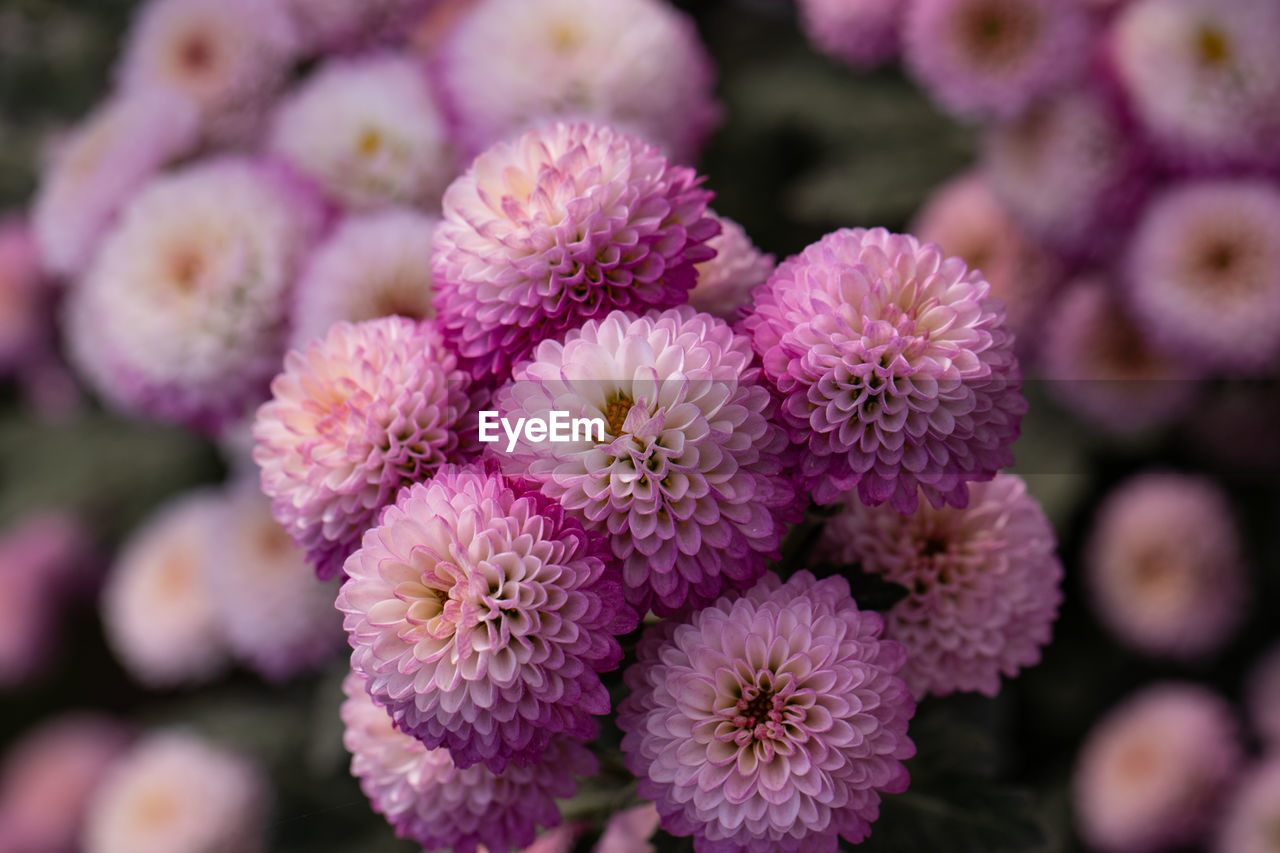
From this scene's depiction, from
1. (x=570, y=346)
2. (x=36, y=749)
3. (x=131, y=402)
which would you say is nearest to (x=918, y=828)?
(x=570, y=346)

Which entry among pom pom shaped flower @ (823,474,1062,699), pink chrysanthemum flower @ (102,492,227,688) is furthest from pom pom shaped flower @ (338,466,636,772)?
pink chrysanthemum flower @ (102,492,227,688)

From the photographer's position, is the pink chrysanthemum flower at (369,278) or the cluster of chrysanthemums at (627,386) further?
the pink chrysanthemum flower at (369,278)

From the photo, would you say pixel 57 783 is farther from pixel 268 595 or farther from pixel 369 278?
pixel 369 278

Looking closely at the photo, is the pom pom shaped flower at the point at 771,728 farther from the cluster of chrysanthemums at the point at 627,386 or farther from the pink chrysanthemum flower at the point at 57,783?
the pink chrysanthemum flower at the point at 57,783

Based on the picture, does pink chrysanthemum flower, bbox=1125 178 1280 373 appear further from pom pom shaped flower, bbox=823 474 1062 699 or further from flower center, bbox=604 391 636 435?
flower center, bbox=604 391 636 435

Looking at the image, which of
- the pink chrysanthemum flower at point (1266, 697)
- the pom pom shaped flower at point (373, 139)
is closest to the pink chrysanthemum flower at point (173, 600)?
the pom pom shaped flower at point (373, 139)

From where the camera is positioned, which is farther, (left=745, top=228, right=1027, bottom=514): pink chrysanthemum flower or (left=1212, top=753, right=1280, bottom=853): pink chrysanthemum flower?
(left=1212, top=753, right=1280, bottom=853): pink chrysanthemum flower

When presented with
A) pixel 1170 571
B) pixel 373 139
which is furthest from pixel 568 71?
pixel 1170 571
